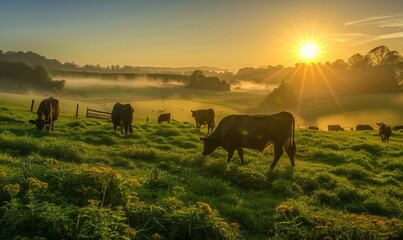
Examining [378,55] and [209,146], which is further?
[378,55]

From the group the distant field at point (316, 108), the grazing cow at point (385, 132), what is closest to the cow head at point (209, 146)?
the grazing cow at point (385, 132)

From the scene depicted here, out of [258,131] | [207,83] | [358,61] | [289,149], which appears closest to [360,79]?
[358,61]

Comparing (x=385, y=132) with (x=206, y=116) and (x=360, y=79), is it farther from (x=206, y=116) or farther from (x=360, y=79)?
(x=360, y=79)

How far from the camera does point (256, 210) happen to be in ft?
28.0

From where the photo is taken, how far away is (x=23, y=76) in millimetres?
95125

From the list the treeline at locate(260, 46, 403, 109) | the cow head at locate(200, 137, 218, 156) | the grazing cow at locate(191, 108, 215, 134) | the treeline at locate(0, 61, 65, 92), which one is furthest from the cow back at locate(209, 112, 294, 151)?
the treeline at locate(0, 61, 65, 92)

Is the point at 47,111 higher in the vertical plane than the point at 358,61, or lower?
lower

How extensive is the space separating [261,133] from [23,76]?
95756 millimetres

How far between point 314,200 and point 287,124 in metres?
5.10

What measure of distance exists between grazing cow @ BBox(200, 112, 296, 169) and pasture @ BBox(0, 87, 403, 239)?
0.82 meters

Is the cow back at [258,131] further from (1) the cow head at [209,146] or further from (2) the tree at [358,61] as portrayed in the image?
(2) the tree at [358,61]

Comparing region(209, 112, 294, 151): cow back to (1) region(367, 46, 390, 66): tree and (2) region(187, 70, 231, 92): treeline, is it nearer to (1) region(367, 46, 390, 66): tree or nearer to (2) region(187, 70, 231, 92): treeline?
(1) region(367, 46, 390, 66): tree

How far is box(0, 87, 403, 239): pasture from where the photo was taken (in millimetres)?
5262

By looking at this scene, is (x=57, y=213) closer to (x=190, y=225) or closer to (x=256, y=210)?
(x=190, y=225)
